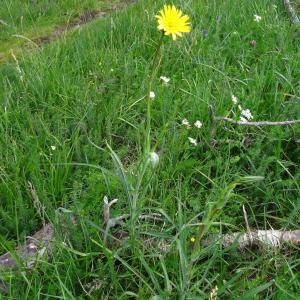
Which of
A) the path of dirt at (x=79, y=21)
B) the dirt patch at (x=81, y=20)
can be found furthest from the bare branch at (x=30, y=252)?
the dirt patch at (x=81, y=20)

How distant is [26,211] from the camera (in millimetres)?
1777

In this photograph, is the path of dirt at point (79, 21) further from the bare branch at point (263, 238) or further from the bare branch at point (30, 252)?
the bare branch at point (263, 238)

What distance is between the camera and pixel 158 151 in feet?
6.94

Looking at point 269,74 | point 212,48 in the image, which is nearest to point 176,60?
point 212,48

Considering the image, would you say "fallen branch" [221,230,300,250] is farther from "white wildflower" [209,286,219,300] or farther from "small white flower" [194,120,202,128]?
"small white flower" [194,120,202,128]

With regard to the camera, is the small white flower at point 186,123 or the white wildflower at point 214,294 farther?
the small white flower at point 186,123

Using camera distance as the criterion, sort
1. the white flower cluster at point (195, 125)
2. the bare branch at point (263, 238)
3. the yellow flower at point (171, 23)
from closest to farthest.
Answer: the yellow flower at point (171, 23) → the bare branch at point (263, 238) → the white flower cluster at point (195, 125)

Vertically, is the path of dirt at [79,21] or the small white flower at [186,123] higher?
the small white flower at [186,123]

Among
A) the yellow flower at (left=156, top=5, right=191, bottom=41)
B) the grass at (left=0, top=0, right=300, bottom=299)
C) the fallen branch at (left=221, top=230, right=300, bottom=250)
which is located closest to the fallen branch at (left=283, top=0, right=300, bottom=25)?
the grass at (left=0, top=0, right=300, bottom=299)

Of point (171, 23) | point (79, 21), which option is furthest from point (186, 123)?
point (79, 21)

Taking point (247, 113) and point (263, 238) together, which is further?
point (247, 113)

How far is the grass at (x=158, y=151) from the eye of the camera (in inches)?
59.3

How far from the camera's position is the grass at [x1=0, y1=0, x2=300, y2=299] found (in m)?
1.51

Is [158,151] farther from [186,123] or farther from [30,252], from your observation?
[30,252]
